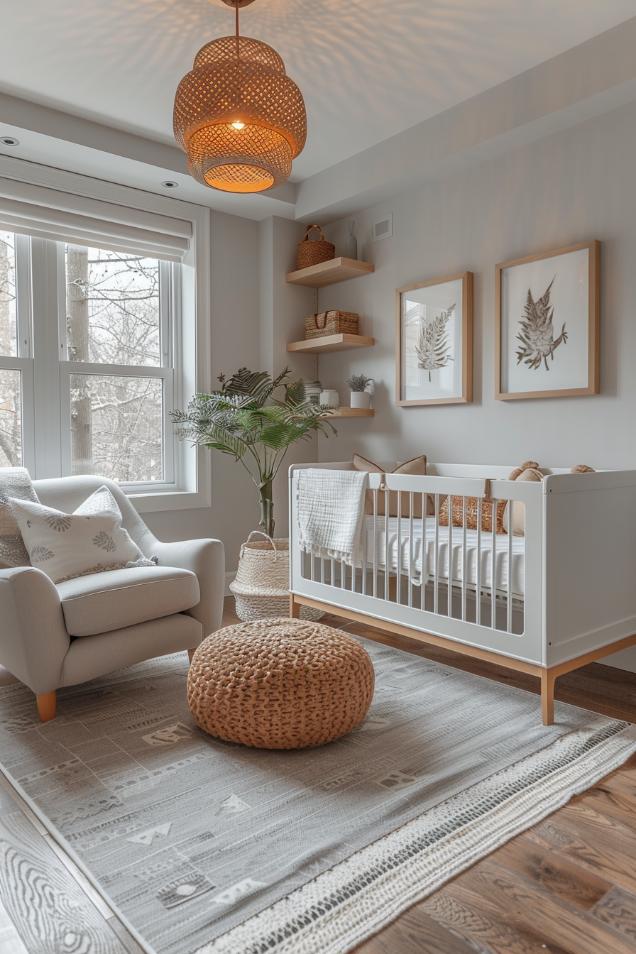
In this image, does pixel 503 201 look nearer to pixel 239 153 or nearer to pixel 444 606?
pixel 239 153

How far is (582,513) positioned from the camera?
2.20m

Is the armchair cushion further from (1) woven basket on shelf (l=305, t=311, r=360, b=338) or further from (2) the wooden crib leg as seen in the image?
(1) woven basket on shelf (l=305, t=311, r=360, b=338)

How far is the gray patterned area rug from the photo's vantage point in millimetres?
→ 1296

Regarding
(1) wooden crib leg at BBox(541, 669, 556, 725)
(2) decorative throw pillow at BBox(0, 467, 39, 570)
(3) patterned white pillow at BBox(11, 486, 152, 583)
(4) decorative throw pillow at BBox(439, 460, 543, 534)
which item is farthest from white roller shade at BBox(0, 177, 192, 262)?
(1) wooden crib leg at BBox(541, 669, 556, 725)

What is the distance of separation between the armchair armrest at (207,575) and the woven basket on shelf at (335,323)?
1.68 m

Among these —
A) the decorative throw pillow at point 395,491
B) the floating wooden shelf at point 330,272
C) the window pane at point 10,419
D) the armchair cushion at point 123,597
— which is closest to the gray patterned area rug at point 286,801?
the armchair cushion at point 123,597

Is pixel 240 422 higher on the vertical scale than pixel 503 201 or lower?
lower

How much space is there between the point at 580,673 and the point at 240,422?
1967mm

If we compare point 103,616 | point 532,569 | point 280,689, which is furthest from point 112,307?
point 532,569

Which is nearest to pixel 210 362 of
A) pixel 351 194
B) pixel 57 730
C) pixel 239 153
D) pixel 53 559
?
pixel 351 194

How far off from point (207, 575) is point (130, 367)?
1602 mm

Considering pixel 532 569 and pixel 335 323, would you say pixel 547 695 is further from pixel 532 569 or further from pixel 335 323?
pixel 335 323

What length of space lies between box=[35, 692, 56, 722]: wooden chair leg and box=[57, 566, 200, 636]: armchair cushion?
0.21 meters

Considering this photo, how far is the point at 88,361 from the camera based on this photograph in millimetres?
3562
